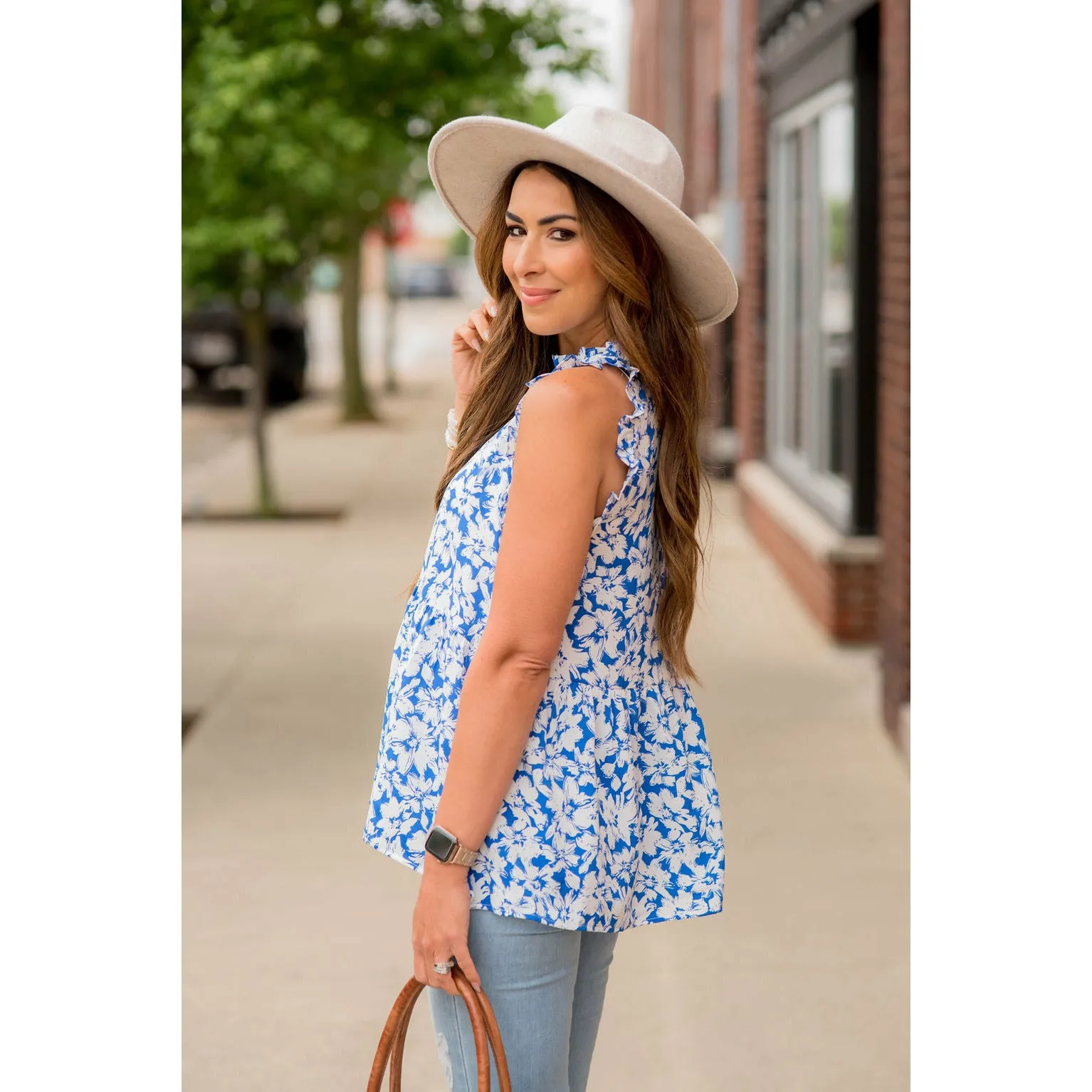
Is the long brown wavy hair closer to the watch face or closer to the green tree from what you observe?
the watch face

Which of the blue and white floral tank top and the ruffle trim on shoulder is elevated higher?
the ruffle trim on shoulder

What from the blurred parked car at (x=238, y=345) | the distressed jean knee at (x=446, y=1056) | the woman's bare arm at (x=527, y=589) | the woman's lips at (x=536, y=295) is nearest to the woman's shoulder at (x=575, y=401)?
the woman's bare arm at (x=527, y=589)

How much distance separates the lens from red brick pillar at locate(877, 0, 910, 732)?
6.11 meters

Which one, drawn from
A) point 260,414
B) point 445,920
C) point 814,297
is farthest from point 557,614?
point 260,414

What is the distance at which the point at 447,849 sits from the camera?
2.05 m

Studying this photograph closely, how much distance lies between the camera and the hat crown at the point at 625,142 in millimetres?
2139

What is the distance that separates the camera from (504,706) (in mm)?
2027

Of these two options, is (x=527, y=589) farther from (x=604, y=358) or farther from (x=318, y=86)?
(x=318, y=86)

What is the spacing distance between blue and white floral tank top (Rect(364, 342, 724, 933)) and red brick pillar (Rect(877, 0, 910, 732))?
395 centimetres

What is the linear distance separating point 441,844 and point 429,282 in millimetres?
69363

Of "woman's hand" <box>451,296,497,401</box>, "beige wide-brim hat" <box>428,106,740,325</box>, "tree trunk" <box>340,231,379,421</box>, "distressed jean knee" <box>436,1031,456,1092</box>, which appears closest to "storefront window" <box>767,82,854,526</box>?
"woman's hand" <box>451,296,497,401</box>

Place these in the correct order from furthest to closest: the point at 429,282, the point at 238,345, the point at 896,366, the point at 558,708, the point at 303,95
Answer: the point at 429,282, the point at 238,345, the point at 303,95, the point at 896,366, the point at 558,708
